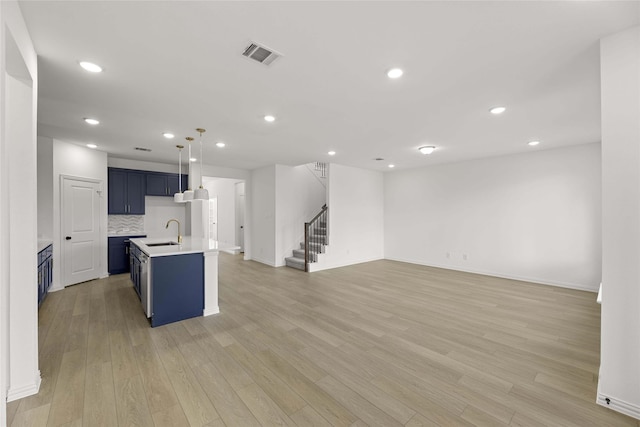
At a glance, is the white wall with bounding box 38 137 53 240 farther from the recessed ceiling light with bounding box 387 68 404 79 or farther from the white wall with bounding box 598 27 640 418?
the white wall with bounding box 598 27 640 418

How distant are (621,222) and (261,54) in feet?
9.68

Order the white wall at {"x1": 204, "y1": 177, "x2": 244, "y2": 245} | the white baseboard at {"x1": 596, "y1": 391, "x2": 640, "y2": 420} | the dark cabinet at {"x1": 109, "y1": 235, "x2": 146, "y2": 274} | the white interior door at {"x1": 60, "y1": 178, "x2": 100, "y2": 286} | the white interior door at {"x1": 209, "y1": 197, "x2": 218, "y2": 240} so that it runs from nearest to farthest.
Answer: the white baseboard at {"x1": 596, "y1": 391, "x2": 640, "y2": 420} → the white interior door at {"x1": 60, "y1": 178, "x2": 100, "y2": 286} → the dark cabinet at {"x1": 109, "y1": 235, "x2": 146, "y2": 274} → the white wall at {"x1": 204, "y1": 177, "x2": 244, "y2": 245} → the white interior door at {"x1": 209, "y1": 197, "x2": 218, "y2": 240}

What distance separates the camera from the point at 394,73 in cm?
240

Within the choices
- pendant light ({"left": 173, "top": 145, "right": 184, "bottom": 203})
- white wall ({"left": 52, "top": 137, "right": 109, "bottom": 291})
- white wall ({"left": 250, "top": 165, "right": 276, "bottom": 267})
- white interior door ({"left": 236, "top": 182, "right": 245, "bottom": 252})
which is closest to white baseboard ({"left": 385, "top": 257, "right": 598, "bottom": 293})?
white wall ({"left": 250, "top": 165, "right": 276, "bottom": 267})

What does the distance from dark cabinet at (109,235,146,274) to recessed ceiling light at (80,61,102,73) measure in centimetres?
468

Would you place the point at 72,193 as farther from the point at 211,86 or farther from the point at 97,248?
the point at 211,86

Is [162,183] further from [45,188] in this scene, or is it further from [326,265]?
[326,265]

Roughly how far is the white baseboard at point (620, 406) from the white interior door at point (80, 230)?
750 centimetres

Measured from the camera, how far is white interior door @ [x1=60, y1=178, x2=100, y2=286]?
4.98 metres

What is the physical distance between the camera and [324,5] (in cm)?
163

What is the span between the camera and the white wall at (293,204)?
276 inches


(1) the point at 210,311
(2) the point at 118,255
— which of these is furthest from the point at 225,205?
(1) the point at 210,311

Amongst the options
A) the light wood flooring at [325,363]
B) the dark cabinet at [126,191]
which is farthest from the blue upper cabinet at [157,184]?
the light wood flooring at [325,363]

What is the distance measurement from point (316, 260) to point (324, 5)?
549 cm
